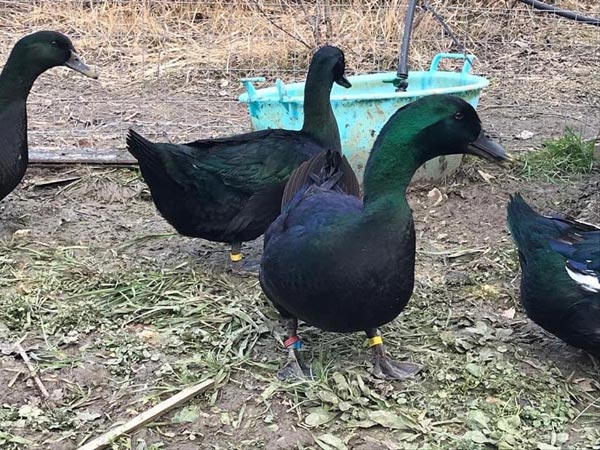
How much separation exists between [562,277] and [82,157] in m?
3.05

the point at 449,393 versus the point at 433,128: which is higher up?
the point at 433,128

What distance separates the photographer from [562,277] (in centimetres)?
306

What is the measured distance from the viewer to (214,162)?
12.4ft

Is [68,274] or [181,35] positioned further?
[181,35]

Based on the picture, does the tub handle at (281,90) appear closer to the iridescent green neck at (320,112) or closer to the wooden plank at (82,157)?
the iridescent green neck at (320,112)

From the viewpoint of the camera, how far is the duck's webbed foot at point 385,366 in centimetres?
302

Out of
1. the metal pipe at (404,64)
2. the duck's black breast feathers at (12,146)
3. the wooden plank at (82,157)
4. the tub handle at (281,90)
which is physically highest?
the metal pipe at (404,64)

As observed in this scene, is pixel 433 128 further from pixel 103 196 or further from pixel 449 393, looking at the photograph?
pixel 103 196

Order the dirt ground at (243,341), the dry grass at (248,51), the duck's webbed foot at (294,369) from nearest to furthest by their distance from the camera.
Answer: the dirt ground at (243,341) → the duck's webbed foot at (294,369) → the dry grass at (248,51)

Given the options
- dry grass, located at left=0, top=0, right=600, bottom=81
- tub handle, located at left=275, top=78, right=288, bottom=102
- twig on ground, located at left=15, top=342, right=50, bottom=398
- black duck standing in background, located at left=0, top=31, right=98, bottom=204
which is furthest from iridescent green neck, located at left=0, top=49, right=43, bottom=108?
→ dry grass, located at left=0, top=0, right=600, bottom=81

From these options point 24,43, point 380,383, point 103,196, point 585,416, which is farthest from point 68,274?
point 585,416

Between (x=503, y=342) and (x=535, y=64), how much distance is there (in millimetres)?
4480

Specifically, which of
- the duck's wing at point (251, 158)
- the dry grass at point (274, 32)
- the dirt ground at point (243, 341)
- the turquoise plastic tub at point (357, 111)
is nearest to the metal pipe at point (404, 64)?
the turquoise plastic tub at point (357, 111)

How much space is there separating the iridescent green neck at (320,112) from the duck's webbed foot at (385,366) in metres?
1.31
